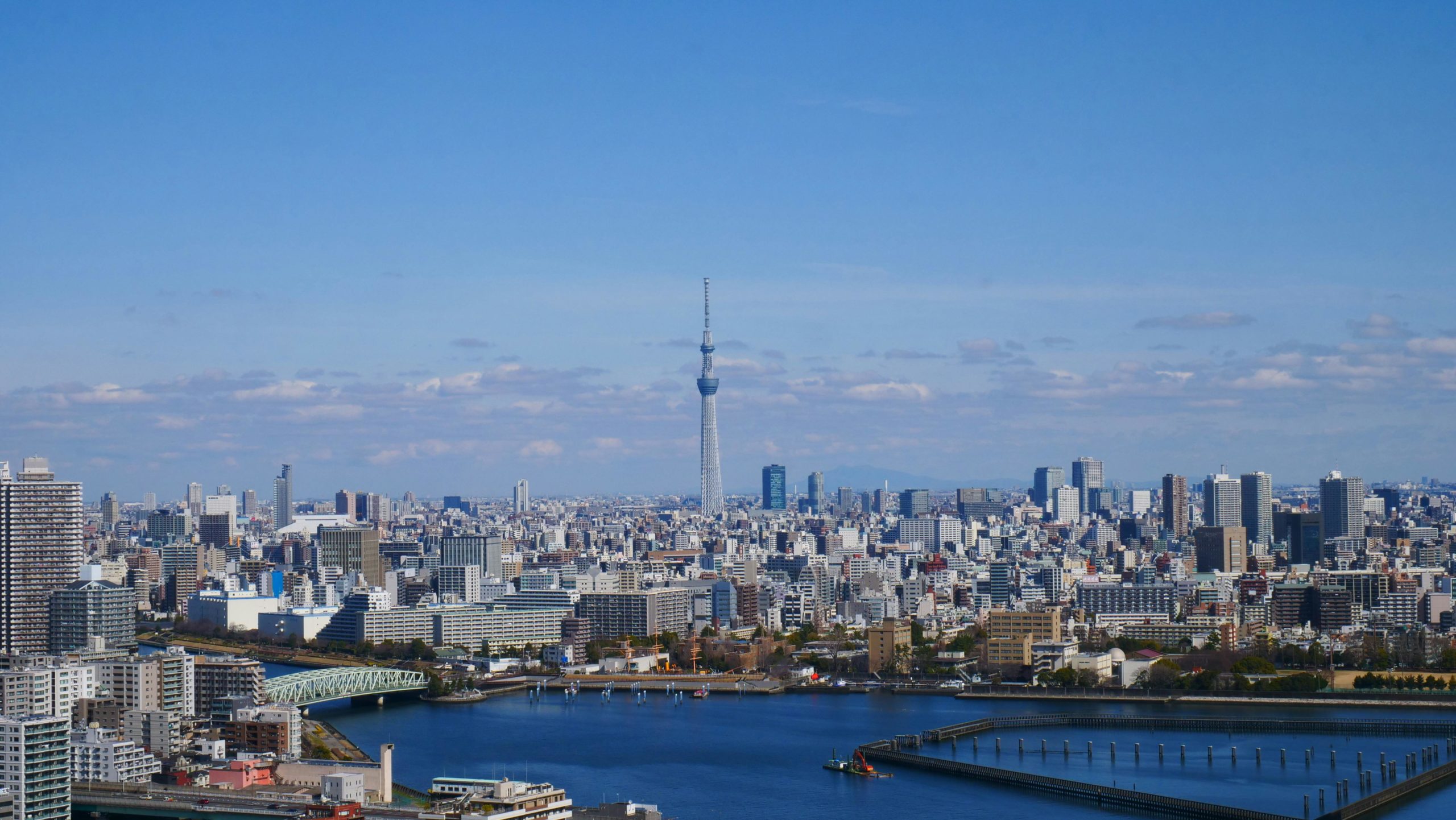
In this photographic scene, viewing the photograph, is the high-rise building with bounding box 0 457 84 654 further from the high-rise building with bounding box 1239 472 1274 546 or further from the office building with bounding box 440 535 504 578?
the high-rise building with bounding box 1239 472 1274 546

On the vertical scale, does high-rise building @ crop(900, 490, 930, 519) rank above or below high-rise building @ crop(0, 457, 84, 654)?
above

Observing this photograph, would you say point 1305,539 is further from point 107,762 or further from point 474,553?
point 107,762

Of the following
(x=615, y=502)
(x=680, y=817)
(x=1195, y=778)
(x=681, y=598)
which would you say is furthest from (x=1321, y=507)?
(x=615, y=502)

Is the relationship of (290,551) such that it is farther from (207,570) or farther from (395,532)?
(395,532)

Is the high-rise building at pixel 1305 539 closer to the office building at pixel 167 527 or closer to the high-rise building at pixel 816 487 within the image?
the office building at pixel 167 527

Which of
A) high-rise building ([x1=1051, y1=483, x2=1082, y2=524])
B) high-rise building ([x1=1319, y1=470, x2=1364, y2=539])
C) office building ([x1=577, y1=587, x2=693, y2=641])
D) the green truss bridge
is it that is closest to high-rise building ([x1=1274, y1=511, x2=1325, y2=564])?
high-rise building ([x1=1319, y1=470, x2=1364, y2=539])

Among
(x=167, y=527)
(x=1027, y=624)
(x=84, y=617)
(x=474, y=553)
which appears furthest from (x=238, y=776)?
(x=167, y=527)
